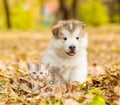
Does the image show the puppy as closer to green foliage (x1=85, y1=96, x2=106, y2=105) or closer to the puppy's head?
the puppy's head

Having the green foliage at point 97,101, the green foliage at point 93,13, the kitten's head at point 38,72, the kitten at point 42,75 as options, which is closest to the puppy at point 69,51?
the kitten at point 42,75

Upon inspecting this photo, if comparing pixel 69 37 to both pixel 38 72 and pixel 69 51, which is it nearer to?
pixel 69 51

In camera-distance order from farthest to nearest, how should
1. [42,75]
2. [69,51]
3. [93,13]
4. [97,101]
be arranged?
[93,13]
[69,51]
[42,75]
[97,101]

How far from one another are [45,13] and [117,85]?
72.5 meters

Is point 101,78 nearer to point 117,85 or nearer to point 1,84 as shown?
point 117,85

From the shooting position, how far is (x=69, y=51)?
655 cm

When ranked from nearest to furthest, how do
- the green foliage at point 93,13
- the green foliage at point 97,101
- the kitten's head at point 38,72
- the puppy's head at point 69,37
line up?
1. the green foliage at point 97,101
2. the kitten's head at point 38,72
3. the puppy's head at point 69,37
4. the green foliage at point 93,13

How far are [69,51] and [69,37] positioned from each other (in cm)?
19

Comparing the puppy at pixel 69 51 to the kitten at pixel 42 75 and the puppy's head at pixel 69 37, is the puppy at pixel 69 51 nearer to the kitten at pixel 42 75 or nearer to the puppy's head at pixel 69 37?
the puppy's head at pixel 69 37

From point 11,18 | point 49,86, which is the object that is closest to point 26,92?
point 49,86

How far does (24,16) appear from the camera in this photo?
41719mm

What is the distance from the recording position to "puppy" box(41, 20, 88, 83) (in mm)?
6598

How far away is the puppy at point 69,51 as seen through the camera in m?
6.60

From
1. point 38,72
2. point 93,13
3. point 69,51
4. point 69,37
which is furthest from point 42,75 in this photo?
point 93,13
